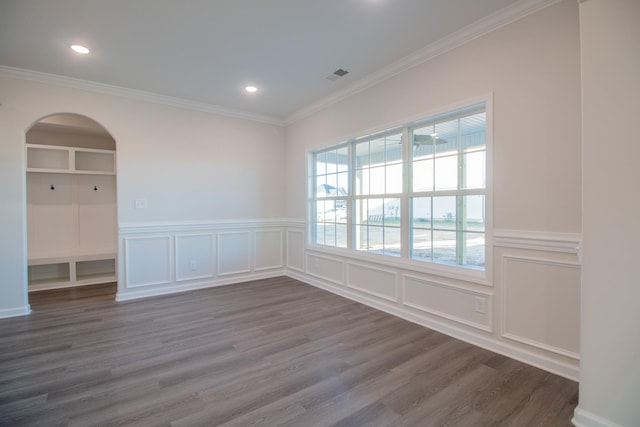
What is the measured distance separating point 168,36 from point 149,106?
175cm

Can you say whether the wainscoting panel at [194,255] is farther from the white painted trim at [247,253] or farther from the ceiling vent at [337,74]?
the ceiling vent at [337,74]

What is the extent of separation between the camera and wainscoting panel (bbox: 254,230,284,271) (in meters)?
5.18

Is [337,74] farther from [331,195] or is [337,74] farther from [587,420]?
[587,420]

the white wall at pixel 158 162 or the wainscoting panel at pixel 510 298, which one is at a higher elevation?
the white wall at pixel 158 162

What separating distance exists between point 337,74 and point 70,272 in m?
4.86

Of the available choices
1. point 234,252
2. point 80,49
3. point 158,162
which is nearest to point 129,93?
point 158,162

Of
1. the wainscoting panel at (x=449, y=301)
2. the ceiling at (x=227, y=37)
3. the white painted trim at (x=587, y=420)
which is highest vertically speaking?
the ceiling at (x=227, y=37)

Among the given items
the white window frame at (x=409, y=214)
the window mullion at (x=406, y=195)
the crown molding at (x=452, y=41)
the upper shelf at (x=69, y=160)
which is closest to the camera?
the crown molding at (x=452, y=41)

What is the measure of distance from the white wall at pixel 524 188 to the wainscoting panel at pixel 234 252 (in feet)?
9.42

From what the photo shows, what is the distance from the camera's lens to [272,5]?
2.33 meters

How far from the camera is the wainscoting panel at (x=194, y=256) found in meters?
4.44

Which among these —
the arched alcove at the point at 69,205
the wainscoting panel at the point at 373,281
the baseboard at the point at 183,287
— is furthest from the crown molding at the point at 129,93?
the wainscoting panel at the point at 373,281

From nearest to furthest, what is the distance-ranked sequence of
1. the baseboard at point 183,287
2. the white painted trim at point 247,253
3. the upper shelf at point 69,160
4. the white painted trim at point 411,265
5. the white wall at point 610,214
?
the white wall at point 610,214 < the white painted trim at point 411,265 < the baseboard at point 183,287 < the upper shelf at point 69,160 < the white painted trim at point 247,253

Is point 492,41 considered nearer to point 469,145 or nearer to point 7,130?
point 469,145
